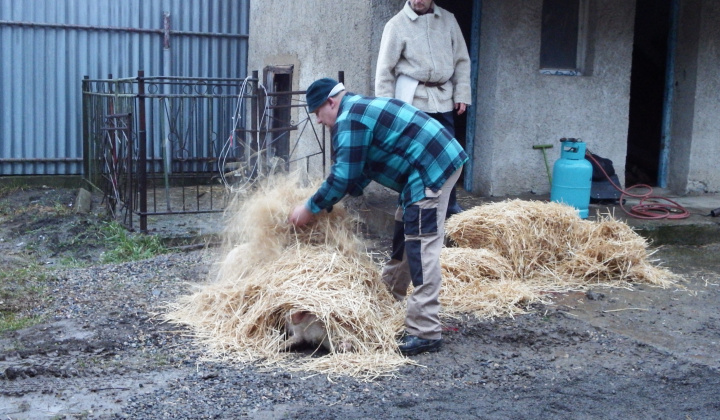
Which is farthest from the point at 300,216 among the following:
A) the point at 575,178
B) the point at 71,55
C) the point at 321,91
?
the point at 71,55

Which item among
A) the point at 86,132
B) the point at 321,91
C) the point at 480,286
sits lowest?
the point at 480,286

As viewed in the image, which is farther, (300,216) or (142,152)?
(142,152)

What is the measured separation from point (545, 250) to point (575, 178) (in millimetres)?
1392

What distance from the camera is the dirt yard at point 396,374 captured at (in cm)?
396

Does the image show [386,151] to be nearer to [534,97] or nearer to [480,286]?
[480,286]

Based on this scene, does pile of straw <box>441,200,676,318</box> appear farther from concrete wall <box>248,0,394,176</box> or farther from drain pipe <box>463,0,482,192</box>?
concrete wall <box>248,0,394,176</box>

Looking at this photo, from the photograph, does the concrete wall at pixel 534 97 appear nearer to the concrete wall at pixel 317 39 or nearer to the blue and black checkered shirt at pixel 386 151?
the concrete wall at pixel 317 39

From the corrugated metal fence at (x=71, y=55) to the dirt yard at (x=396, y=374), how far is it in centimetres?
538

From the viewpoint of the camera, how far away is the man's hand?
4875 mm

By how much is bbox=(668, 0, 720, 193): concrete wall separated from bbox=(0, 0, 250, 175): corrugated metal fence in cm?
653

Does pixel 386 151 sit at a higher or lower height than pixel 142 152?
higher

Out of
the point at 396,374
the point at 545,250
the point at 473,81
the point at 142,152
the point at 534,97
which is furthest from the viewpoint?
the point at 473,81

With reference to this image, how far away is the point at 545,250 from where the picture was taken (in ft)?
21.7

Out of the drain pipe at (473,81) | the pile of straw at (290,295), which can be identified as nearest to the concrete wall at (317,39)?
the drain pipe at (473,81)
